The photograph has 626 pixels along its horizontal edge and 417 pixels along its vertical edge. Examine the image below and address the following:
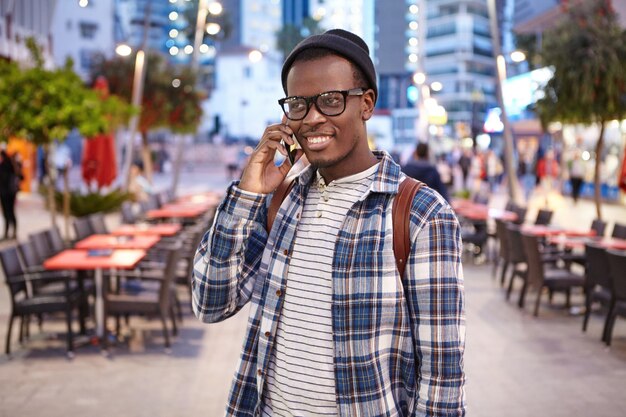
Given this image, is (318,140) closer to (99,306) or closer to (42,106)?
(99,306)

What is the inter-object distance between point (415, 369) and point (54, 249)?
8.51 meters

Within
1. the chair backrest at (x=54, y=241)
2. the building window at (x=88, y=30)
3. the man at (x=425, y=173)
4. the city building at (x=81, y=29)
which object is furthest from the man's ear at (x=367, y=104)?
the building window at (x=88, y=30)

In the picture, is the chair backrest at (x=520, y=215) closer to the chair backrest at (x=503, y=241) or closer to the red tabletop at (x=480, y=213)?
the red tabletop at (x=480, y=213)

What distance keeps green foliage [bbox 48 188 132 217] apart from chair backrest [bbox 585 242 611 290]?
14179mm

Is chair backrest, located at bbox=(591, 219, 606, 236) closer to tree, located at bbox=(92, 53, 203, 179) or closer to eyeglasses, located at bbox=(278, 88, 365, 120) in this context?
eyeglasses, located at bbox=(278, 88, 365, 120)

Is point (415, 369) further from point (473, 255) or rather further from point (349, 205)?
point (473, 255)

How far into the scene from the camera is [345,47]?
2.14m

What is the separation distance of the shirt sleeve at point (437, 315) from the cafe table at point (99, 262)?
19.9ft

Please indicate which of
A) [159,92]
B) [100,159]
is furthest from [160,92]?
[100,159]

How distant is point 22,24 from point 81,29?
39633 millimetres

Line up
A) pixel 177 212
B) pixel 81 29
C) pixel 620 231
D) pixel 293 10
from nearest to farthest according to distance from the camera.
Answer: pixel 620 231 < pixel 177 212 < pixel 81 29 < pixel 293 10

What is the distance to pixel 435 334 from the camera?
207 centimetres

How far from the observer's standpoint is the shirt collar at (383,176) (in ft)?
7.03

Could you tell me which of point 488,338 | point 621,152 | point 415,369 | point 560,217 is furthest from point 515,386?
point 621,152
